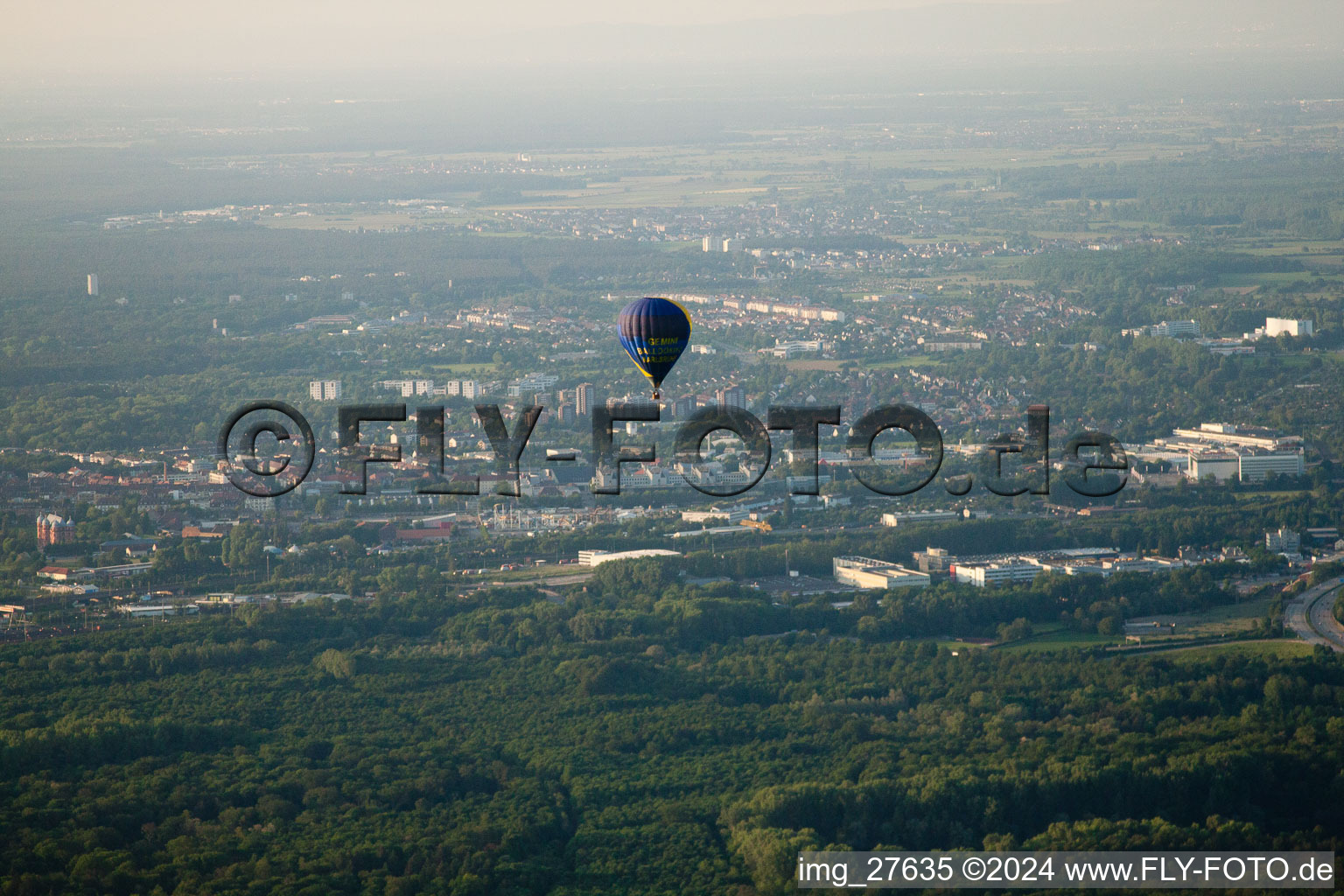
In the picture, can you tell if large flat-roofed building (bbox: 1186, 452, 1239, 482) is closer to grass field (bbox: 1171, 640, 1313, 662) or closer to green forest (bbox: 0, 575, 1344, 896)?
grass field (bbox: 1171, 640, 1313, 662)

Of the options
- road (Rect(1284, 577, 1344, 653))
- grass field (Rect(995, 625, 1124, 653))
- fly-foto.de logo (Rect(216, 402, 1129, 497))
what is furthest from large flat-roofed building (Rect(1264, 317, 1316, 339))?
grass field (Rect(995, 625, 1124, 653))

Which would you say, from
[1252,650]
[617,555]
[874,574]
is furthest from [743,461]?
[1252,650]

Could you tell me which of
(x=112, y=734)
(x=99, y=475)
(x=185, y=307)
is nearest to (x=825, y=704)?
(x=112, y=734)

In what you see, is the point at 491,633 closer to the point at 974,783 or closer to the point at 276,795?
the point at 276,795

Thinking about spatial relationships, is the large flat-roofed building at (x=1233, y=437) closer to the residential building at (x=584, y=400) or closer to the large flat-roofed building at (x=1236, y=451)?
the large flat-roofed building at (x=1236, y=451)

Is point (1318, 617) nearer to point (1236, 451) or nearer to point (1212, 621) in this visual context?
point (1212, 621)

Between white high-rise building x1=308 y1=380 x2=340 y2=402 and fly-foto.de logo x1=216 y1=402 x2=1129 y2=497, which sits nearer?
fly-foto.de logo x1=216 y1=402 x2=1129 y2=497

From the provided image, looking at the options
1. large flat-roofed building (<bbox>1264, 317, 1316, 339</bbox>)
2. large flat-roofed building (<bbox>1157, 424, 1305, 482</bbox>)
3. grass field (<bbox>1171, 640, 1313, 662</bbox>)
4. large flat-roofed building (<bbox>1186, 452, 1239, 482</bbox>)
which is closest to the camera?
grass field (<bbox>1171, 640, 1313, 662</bbox>)
